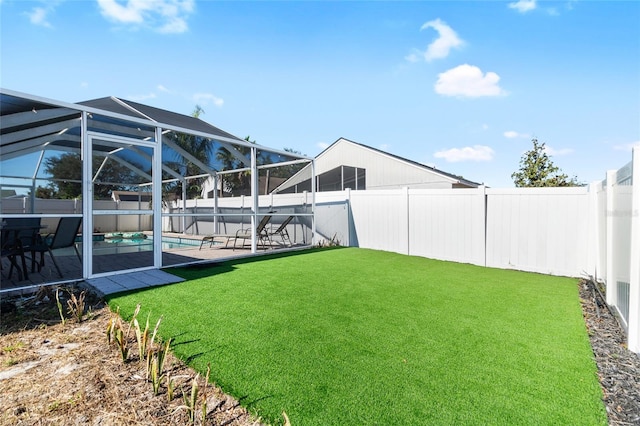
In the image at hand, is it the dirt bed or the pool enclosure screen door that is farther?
the pool enclosure screen door

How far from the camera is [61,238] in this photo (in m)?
5.30

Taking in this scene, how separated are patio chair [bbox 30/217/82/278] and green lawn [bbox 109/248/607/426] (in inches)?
79.4

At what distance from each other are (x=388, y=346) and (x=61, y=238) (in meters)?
5.63

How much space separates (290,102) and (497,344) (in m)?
11.8

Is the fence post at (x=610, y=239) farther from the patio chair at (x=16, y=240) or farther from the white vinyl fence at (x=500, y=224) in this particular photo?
the patio chair at (x=16, y=240)

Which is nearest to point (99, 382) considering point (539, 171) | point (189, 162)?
point (189, 162)

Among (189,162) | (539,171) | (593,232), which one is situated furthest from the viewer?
(539,171)

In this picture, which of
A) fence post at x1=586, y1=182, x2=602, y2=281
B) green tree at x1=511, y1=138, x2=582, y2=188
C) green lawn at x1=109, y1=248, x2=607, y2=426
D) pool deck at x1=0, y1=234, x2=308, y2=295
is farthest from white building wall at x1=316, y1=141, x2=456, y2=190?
pool deck at x1=0, y1=234, x2=308, y2=295

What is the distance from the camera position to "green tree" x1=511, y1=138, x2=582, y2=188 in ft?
50.5

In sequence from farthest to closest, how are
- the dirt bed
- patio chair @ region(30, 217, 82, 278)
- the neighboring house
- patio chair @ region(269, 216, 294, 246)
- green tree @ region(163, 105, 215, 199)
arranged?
the neighboring house
patio chair @ region(269, 216, 294, 246)
green tree @ region(163, 105, 215, 199)
patio chair @ region(30, 217, 82, 278)
the dirt bed

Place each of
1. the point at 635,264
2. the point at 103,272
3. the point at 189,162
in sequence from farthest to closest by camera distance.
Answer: the point at 189,162, the point at 103,272, the point at 635,264

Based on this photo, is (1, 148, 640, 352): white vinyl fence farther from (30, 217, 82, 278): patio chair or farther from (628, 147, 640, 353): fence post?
(30, 217, 82, 278): patio chair

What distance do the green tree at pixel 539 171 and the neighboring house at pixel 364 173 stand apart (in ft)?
9.06

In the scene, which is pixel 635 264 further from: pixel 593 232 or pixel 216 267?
pixel 216 267
